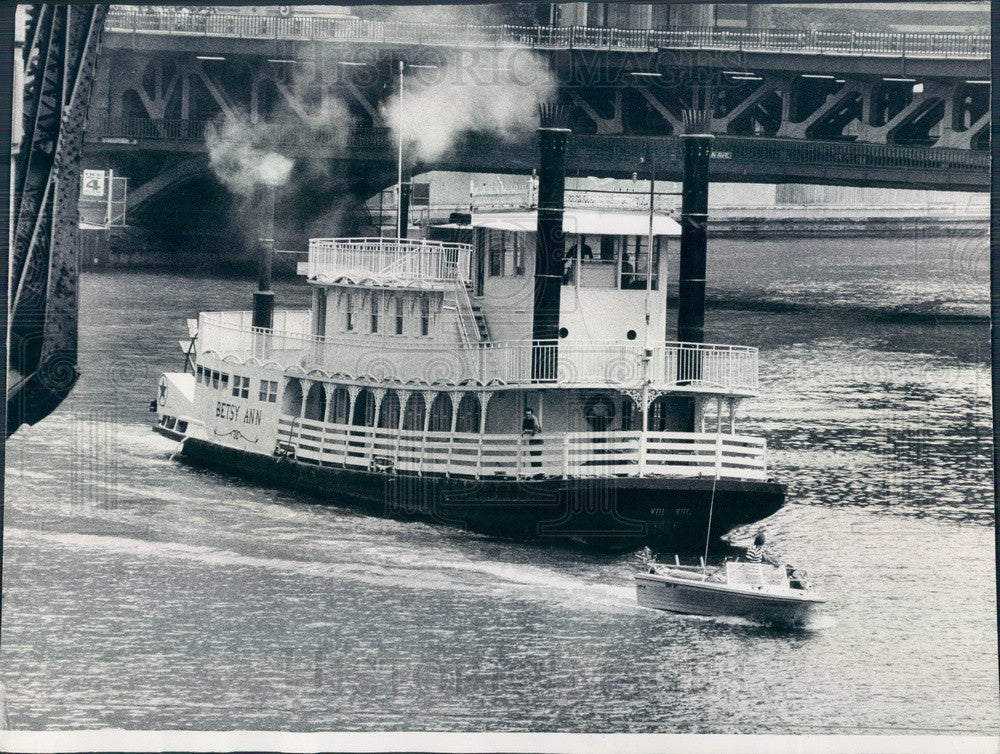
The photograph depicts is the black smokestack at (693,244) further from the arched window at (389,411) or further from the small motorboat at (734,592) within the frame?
the arched window at (389,411)

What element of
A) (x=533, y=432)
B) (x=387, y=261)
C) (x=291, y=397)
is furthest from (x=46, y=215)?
(x=533, y=432)

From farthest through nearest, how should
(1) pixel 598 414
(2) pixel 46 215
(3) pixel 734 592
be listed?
1. (1) pixel 598 414
2. (2) pixel 46 215
3. (3) pixel 734 592

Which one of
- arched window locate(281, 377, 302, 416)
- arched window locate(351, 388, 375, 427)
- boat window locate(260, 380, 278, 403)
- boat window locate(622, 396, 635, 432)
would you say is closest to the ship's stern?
boat window locate(260, 380, 278, 403)

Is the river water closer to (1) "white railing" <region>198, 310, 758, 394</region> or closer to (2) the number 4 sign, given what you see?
(1) "white railing" <region>198, 310, 758, 394</region>

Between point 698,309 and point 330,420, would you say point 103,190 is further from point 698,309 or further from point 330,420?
point 698,309

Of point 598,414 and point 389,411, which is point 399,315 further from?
point 598,414

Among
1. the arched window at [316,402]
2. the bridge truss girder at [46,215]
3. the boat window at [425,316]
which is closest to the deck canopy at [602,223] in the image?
the boat window at [425,316]
